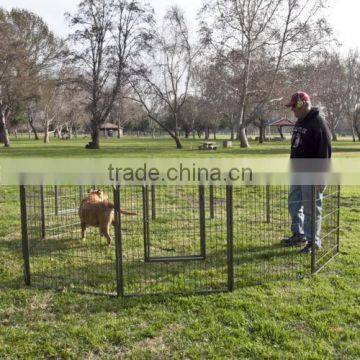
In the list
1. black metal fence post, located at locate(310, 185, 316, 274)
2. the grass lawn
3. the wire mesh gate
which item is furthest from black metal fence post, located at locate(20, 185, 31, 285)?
black metal fence post, located at locate(310, 185, 316, 274)

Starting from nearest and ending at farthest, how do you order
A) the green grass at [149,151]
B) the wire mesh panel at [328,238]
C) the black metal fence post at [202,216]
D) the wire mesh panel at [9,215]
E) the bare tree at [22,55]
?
the black metal fence post at [202,216]
the wire mesh panel at [328,238]
the wire mesh panel at [9,215]
the green grass at [149,151]
the bare tree at [22,55]

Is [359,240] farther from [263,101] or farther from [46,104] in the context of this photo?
[46,104]

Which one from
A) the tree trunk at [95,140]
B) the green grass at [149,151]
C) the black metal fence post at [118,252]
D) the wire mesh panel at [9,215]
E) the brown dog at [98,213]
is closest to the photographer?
the black metal fence post at [118,252]

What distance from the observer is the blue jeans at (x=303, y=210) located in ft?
19.5

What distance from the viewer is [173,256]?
237 inches

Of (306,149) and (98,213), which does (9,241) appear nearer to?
(98,213)

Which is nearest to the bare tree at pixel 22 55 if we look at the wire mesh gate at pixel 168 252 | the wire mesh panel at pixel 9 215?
the wire mesh panel at pixel 9 215

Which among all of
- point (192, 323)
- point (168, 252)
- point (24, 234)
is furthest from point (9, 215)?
point (192, 323)

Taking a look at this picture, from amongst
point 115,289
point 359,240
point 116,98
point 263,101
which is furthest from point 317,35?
point 115,289

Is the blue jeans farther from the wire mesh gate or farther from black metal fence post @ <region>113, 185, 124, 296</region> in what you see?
black metal fence post @ <region>113, 185, 124, 296</region>

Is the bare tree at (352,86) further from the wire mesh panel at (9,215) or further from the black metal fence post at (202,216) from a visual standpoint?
the black metal fence post at (202,216)

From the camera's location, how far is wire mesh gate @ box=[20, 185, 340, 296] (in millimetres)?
5035

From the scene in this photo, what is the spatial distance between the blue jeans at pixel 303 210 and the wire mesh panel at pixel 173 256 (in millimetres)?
1071

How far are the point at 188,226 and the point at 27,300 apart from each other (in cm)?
342
